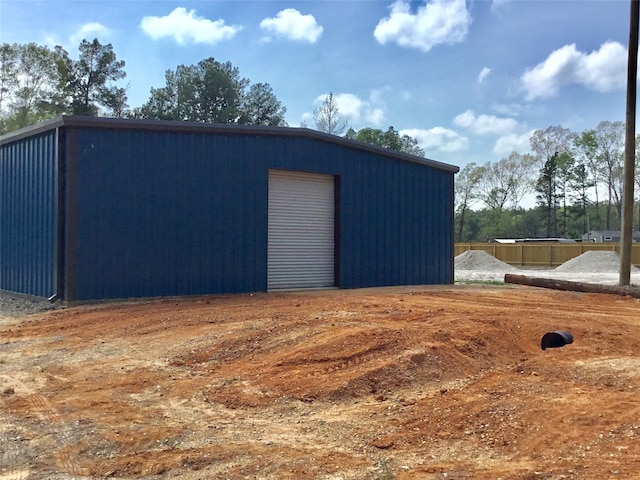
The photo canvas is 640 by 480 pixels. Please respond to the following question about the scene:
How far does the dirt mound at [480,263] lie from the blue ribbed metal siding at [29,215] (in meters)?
27.4

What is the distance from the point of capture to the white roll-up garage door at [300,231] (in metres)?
16.3

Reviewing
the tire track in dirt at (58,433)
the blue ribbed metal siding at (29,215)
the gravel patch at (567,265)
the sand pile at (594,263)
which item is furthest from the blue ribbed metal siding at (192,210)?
the sand pile at (594,263)

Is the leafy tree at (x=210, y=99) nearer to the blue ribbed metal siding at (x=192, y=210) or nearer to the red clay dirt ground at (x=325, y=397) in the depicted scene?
the blue ribbed metal siding at (x=192, y=210)

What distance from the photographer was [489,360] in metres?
7.30

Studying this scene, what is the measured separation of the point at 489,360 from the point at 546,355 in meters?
0.79

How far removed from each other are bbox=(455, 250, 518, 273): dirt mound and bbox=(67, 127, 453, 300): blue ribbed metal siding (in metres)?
20.6

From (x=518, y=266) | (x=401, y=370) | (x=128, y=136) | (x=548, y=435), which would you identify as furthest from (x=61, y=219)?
(x=518, y=266)

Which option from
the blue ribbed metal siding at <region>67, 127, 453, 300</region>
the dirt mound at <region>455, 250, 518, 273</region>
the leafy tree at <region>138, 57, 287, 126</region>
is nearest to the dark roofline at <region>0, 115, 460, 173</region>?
the blue ribbed metal siding at <region>67, 127, 453, 300</region>

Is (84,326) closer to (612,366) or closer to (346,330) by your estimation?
→ (346,330)

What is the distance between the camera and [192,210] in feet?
48.2

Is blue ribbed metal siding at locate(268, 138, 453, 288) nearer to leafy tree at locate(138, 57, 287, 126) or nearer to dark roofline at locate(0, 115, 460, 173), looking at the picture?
dark roofline at locate(0, 115, 460, 173)

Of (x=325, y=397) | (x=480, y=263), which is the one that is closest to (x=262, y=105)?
(x=480, y=263)

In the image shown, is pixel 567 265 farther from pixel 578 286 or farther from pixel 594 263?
pixel 578 286

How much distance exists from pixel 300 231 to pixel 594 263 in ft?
83.8
